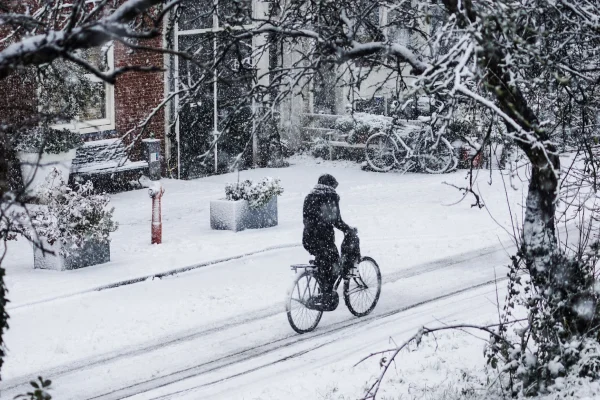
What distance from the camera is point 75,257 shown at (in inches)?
534

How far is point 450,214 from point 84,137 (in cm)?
726

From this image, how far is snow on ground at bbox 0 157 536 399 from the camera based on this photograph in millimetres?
10531

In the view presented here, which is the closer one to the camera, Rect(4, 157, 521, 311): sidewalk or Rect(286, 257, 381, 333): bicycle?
Rect(286, 257, 381, 333): bicycle

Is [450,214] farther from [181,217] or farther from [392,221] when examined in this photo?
[181,217]

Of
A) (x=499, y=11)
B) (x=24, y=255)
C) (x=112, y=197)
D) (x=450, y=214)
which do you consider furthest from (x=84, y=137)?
(x=499, y=11)

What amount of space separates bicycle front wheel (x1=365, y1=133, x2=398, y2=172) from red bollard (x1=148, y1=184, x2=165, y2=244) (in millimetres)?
9030

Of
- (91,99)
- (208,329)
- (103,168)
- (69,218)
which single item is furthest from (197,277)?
(91,99)

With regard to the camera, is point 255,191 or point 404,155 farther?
point 404,155

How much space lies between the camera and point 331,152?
24906mm

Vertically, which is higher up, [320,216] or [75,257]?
[320,216]

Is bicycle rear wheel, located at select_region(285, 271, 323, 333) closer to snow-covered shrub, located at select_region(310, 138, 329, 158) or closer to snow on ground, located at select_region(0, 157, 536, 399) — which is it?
snow on ground, located at select_region(0, 157, 536, 399)

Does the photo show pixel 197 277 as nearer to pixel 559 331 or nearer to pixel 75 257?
pixel 75 257

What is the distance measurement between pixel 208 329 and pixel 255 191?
201 inches

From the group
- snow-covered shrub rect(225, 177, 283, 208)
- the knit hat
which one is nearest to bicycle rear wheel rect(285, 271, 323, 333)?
the knit hat
